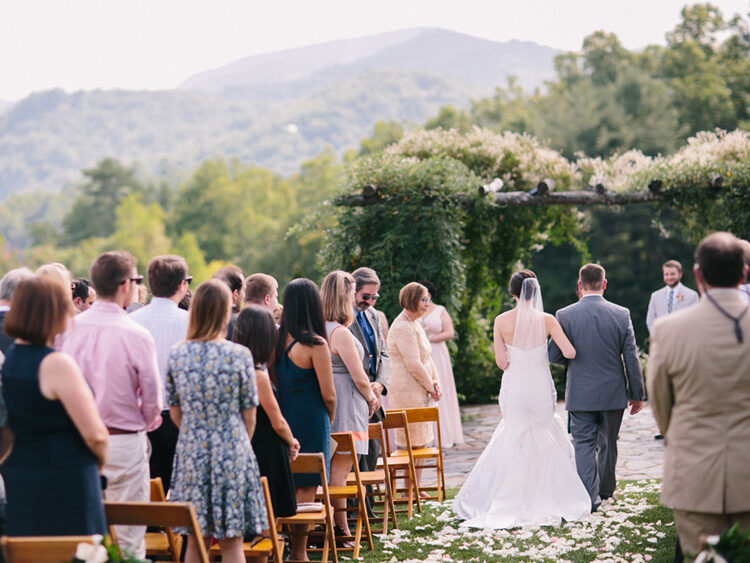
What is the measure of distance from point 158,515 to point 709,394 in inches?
94.9

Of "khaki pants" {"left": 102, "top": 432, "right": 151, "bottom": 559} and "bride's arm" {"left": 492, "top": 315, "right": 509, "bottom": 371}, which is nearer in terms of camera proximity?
"khaki pants" {"left": 102, "top": 432, "right": 151, "bottom": 559}

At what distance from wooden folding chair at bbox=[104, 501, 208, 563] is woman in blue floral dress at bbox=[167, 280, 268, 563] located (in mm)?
562

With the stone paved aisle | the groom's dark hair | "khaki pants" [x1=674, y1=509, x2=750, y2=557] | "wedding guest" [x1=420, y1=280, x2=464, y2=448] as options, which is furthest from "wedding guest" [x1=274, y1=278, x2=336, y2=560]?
"wedding guest" [x1=420, y1=280, x2=464, y2=448]

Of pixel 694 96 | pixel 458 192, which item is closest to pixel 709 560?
pixel 458 192

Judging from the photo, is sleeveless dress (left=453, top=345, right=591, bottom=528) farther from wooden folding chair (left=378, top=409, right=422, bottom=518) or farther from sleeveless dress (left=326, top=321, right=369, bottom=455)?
sleeveless dress (left=326, top=321, right=369, bottom=455)

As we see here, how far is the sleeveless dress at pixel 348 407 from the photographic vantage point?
664 cm

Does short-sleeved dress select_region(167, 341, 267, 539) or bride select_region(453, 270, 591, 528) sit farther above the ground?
short-sleeved dress select_region(167, 341, 267, 539)

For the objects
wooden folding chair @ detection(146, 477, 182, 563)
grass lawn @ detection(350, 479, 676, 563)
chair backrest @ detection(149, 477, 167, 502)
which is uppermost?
chair backrest @ detection(149, 477, 167, 502)

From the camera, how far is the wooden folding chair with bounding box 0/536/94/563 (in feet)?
10.8

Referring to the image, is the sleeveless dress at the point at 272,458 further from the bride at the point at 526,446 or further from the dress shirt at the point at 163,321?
the bride at the point at 526,446

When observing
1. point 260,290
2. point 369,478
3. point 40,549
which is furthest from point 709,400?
point 369,478

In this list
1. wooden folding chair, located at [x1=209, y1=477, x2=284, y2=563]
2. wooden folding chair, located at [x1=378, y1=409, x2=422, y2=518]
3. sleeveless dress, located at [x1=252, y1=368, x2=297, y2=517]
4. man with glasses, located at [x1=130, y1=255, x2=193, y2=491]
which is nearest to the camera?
wooden folding chair, located at [x1=209, y1=477, x2=284, y2=563]

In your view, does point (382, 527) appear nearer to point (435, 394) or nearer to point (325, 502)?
point (435, 394)

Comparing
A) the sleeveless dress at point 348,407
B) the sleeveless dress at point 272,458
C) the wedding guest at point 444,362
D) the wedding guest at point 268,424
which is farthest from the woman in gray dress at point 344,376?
the wedding guest at point 444,362
